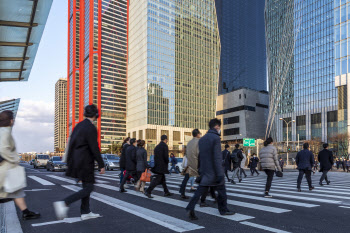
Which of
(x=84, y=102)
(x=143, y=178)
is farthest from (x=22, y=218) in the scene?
(x=84, y=102)

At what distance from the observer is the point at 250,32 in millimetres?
172625

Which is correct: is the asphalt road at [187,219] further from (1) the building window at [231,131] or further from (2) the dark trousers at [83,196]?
(1) the building window at [231,131]

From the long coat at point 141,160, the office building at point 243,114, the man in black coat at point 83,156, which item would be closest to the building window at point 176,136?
the office building at point 243,114

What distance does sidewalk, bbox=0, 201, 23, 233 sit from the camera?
4.59 metres

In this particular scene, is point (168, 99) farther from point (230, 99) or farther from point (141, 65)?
point (230, 99)

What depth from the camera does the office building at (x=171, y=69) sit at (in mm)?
96912

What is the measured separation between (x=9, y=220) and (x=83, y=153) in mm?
1843

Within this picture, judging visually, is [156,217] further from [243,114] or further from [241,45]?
[241,45]

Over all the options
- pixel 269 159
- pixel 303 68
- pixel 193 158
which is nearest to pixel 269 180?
pixel 269 159

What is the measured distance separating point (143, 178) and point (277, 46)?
92.9 metres

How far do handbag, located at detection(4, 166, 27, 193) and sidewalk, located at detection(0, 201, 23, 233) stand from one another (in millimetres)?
603

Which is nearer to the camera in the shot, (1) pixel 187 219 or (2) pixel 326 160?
(1) pixel 187 219

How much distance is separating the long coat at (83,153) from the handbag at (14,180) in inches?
27.8

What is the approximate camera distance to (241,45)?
16562 centimetres
